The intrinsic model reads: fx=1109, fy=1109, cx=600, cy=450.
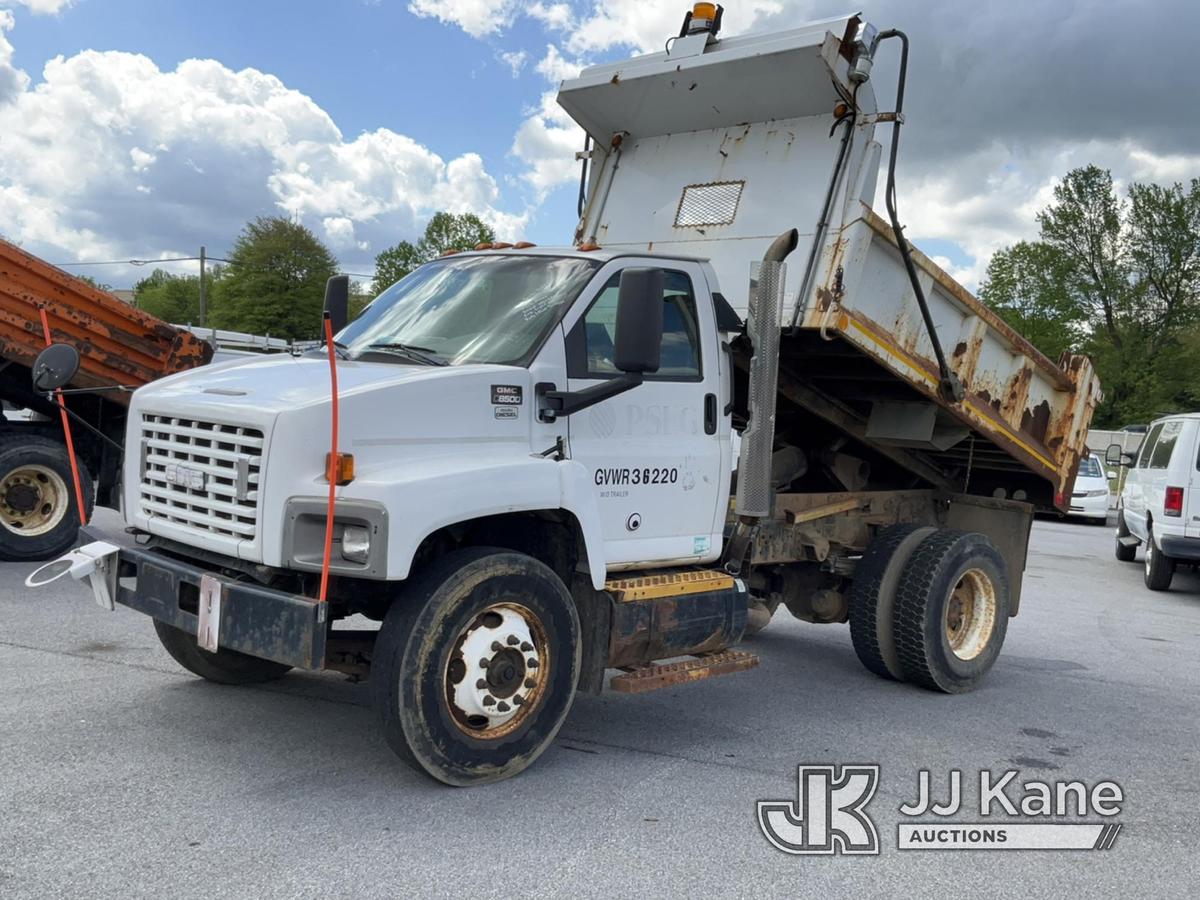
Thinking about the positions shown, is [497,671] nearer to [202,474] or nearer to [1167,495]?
[202,474]

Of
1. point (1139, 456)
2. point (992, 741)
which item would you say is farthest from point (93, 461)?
point (1139, 456)

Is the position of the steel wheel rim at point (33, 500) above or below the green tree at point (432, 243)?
below

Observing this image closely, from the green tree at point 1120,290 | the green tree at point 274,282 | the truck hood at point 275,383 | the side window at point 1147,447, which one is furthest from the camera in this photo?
the green tree at point 274,282

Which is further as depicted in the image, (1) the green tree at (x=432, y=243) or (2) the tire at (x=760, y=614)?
(1) the green tree at (x=432, y=243)

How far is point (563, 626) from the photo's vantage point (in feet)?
15.5

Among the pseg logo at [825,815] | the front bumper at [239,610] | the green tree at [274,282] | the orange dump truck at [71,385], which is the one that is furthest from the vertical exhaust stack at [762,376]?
the green tree at [274,282]

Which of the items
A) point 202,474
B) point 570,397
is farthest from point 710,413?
point 202,474

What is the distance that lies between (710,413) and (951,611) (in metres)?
2.57

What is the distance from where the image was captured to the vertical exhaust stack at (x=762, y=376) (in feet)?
17.9

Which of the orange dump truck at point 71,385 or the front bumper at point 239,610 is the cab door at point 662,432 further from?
the orange dump truck at point 71,385

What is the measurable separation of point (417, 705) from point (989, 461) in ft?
15.1

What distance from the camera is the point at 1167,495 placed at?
11742mm

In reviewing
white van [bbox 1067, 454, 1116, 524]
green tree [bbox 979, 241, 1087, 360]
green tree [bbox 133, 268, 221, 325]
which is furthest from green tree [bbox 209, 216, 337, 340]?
white van [bbox 1067, 454, 1116, 524]

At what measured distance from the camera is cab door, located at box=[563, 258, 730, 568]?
197 inches
